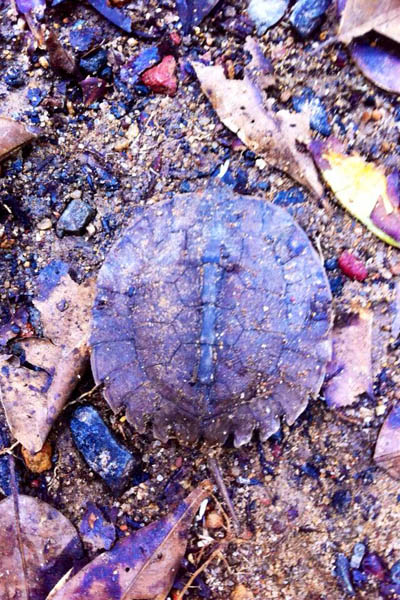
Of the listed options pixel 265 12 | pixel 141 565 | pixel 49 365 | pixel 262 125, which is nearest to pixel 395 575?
pixel 141 565

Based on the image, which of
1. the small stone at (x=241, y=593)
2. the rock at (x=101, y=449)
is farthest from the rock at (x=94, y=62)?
the small stone at (x=241, y=593)

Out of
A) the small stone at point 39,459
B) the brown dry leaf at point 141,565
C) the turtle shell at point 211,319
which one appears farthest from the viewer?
the small stone at point 39,459

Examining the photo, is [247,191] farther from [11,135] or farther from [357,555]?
[357,555]

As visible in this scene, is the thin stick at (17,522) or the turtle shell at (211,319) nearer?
the turtle shell at (211,319)

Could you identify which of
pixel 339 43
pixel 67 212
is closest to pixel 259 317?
pixel 67 212

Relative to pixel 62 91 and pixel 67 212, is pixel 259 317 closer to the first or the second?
pixel 67 212

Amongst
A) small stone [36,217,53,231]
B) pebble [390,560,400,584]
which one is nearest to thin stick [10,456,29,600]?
small stone [36,217,53,231]

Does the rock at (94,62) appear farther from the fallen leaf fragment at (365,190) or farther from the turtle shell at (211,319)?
the fallen leaf fragment at (365,190)
